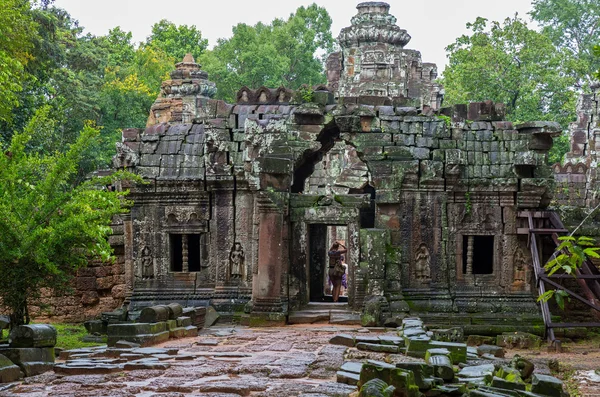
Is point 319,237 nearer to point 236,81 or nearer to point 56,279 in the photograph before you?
point 56,279

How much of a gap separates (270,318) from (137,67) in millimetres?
31899

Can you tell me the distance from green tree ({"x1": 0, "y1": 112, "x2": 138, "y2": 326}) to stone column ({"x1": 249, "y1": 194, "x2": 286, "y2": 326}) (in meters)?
3.04

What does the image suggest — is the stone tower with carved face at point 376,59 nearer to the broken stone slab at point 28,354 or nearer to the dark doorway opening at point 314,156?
the dark doorway opening at point 314,156

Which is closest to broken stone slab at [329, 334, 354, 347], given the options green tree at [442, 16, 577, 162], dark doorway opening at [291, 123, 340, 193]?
dark doorway opening at [291, 123, 340, 193]

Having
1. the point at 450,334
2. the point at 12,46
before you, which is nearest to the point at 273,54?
the point at 12,46

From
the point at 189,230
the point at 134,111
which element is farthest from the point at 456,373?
the point at 134,111

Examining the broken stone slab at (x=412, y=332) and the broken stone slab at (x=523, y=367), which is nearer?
the broken stone slab at (x=523, y=367)

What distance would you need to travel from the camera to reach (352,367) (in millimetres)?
11172

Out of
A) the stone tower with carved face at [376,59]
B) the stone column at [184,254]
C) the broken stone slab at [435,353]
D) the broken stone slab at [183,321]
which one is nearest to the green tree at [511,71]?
the stone tower with carved face at [376,59]

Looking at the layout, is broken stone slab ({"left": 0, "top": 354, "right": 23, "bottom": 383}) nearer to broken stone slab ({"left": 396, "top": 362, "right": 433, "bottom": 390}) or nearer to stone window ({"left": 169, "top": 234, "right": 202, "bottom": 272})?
broken stone slab ({"left": 396, "top": 362, "right": 433, "bottom": 390})

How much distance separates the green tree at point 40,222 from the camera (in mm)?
14430

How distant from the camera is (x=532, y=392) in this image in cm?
1080

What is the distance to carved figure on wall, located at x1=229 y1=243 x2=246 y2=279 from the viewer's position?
18750 millimetres

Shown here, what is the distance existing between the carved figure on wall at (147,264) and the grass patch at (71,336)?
1.49m
